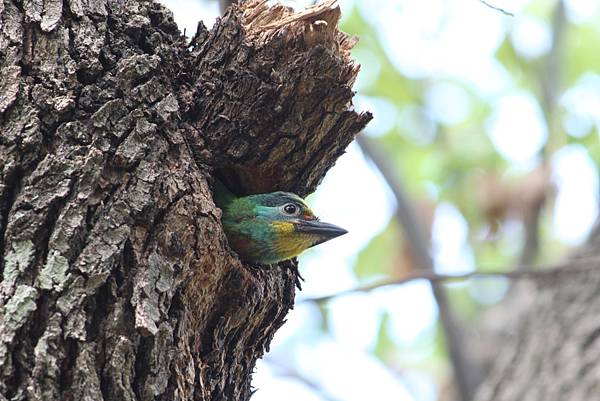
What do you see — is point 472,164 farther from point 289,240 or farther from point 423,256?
point 289,240

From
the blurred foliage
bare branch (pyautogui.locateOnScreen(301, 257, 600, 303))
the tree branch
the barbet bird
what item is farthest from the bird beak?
the blurred foliage

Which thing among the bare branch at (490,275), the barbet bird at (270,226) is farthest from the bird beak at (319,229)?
the bare branch at (490,275)

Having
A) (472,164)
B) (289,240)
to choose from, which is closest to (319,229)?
(289,240)

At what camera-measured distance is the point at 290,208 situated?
4508 millimetres

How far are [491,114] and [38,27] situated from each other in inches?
329

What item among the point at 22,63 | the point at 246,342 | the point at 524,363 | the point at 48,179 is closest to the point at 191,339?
the point at 246,342

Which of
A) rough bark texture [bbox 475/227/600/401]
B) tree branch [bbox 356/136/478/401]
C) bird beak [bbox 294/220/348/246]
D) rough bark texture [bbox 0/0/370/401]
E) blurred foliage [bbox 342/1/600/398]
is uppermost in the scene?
blurred foliage [bbox 342/1/600/398]

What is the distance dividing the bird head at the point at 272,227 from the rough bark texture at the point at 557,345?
2.42m

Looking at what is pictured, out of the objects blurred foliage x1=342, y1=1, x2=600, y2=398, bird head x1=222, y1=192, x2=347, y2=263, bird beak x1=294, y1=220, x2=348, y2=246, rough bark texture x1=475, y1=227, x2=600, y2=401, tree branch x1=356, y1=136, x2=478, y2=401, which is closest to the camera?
bird head x1=222, y1=192, x2=347, y2=263

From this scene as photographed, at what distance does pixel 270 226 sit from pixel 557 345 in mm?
2926

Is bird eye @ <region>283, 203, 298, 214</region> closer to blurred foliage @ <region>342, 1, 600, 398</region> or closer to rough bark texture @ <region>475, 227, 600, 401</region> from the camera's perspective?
rough bark texture @ <region>475, 227, 600, 401</region>

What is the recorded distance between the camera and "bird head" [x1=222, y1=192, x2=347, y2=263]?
Result: 4.39m

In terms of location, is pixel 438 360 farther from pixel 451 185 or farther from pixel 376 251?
pixel 451 185

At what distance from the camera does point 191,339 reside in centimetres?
337
